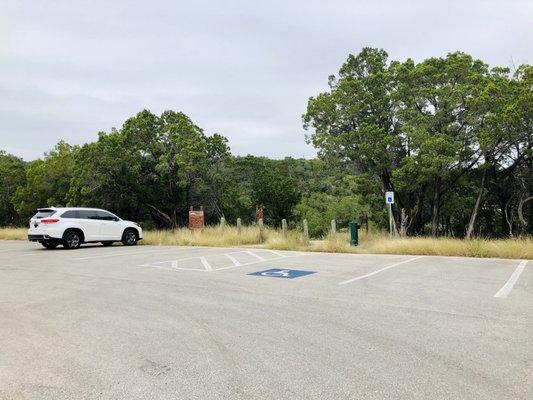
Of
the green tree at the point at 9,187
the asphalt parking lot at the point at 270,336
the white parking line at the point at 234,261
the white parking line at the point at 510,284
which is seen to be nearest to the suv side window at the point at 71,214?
the white parking line at the point at 234,261

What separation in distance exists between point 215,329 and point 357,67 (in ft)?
102

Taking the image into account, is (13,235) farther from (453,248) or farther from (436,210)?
(436,210)

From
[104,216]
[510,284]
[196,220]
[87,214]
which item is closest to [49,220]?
[87,214]

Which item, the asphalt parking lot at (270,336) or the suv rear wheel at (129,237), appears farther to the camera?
the suv rear wheel at (129,237)

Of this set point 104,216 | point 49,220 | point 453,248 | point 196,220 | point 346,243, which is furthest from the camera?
point 196,220

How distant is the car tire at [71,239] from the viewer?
64.7 ft

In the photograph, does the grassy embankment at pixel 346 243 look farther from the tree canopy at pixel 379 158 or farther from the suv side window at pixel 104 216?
the tree canopy at pixel 379 158

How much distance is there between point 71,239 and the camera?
65.3 feet

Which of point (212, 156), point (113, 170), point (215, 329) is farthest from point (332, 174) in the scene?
point (215, 329)

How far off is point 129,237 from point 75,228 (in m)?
2.85

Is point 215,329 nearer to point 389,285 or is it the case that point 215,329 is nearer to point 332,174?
point 389,285

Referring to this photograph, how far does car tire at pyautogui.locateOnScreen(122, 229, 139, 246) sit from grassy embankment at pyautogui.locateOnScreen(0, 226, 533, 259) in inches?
42.0

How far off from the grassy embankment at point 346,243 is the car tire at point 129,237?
1066 mm

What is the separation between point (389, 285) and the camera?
921cm
